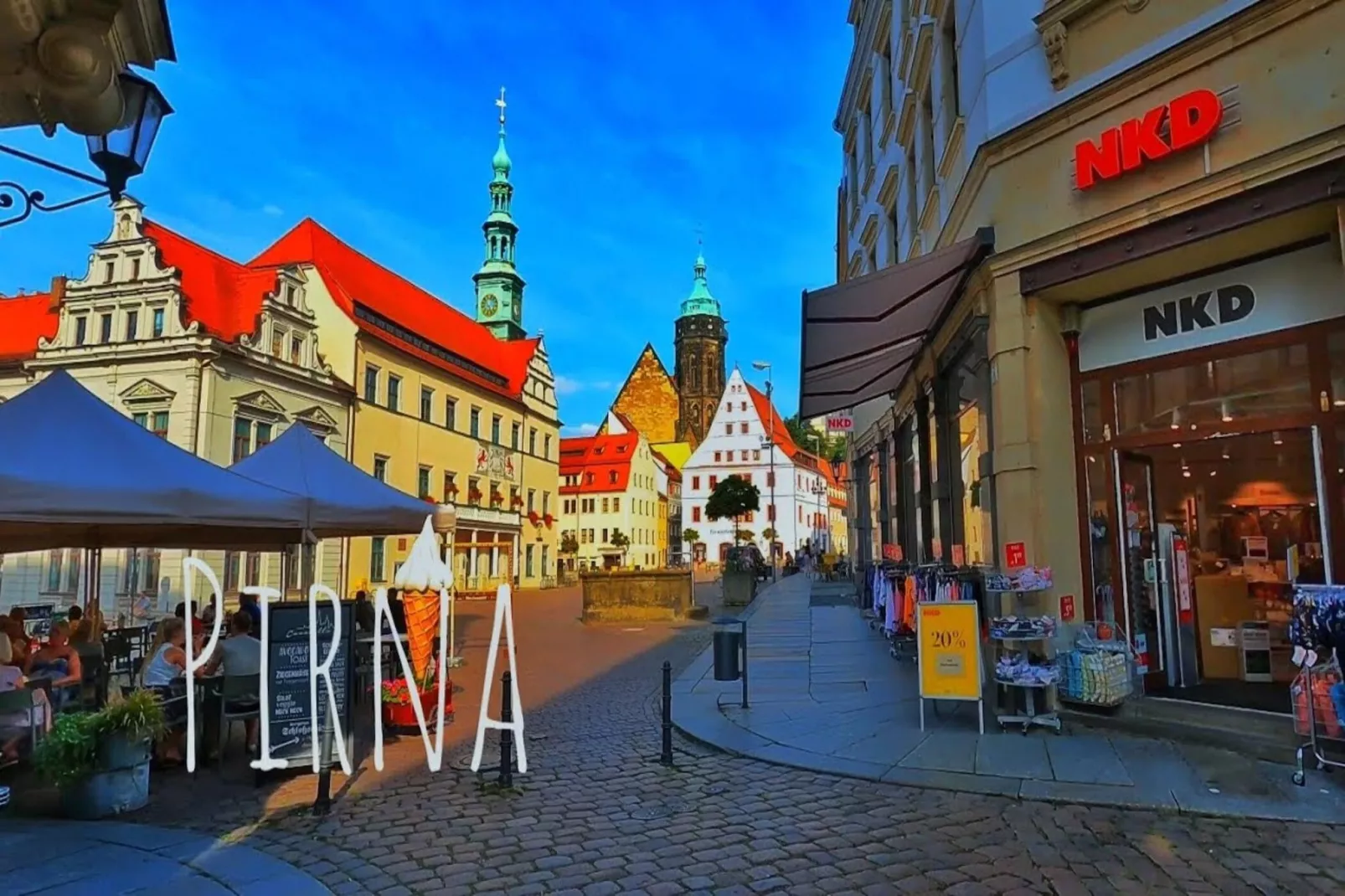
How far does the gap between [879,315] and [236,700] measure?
8.28 m

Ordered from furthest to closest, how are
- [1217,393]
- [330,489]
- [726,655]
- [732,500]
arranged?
[732,500], [330,489], [726,655], [1217,393]

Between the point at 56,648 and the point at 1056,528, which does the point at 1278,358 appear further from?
the point at 56,648

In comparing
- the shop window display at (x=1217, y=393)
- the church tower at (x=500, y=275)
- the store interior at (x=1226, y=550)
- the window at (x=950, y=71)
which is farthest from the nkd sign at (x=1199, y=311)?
the church tower at (x=500, y=275)

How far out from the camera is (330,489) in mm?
10703

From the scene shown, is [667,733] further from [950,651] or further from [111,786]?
[111,786]

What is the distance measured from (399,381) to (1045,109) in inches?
1535

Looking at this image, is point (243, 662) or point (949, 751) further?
point (243, 662)

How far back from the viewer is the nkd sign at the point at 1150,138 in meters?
7.36

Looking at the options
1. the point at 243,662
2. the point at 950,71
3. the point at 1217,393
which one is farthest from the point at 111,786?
the point at 950,71

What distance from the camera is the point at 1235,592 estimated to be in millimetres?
8938

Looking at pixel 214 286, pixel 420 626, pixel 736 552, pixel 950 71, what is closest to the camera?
pixel 420 626

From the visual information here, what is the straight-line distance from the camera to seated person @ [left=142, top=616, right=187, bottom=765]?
25.1ft

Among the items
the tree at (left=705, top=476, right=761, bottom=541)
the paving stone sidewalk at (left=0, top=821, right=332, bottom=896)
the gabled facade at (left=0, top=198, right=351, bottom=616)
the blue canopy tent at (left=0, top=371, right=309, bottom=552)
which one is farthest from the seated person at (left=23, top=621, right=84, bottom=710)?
the tree at (left=705, top=476, right=761, bottom=541)

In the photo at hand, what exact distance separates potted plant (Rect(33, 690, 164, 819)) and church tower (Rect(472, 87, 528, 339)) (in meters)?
61.8
